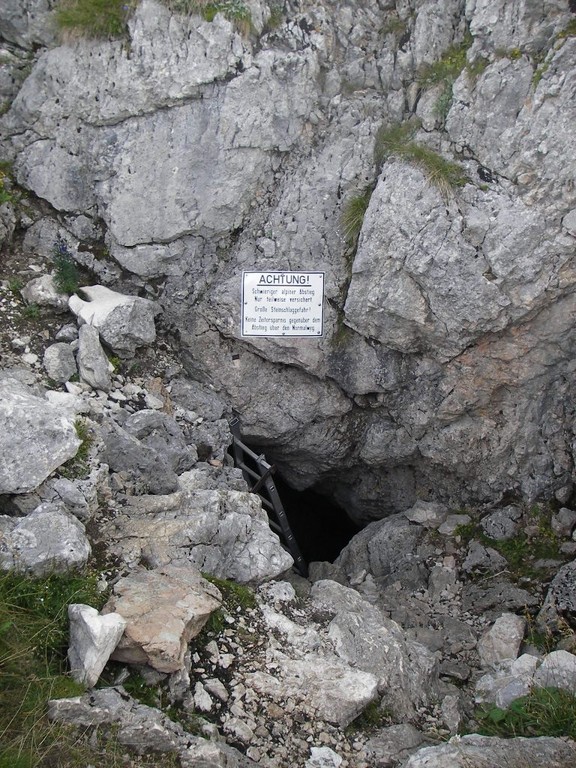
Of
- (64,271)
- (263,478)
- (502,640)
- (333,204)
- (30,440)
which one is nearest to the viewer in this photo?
(30,440)

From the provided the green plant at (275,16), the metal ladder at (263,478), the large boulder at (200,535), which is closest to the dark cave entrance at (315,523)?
the metal ladder at (263,478)

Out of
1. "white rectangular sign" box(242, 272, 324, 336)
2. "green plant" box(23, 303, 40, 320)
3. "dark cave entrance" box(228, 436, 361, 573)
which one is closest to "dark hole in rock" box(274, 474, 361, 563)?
"dark cave entrance" box(228, 436, 361, 573)

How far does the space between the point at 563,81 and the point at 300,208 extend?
2680 millimetres

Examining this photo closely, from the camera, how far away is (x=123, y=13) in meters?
6.26

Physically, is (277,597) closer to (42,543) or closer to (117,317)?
(42,543)

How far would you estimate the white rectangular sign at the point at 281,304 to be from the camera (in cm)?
656

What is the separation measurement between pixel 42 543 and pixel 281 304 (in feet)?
11.7

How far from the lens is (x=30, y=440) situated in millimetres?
4496

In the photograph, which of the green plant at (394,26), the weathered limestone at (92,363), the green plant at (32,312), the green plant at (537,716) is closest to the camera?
the green plant at (537,716)

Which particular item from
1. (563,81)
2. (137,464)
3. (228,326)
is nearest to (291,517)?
(228,326)

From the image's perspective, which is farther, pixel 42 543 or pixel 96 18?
pixel 96 18

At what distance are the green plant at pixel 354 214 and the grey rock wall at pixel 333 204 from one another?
8 centimetres

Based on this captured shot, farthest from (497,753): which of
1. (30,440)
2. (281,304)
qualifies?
(281,304)

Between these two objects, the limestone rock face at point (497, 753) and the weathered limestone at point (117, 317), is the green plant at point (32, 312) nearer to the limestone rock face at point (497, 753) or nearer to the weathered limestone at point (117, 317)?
the weathered limestone at point (117, 317)
